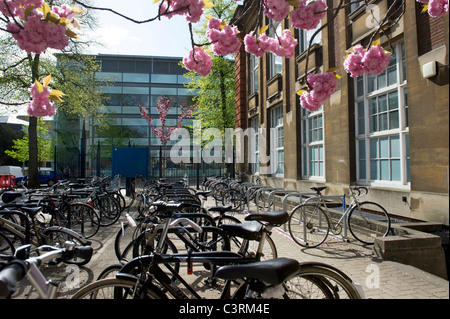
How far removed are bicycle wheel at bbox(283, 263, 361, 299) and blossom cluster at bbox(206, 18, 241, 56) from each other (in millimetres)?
2936

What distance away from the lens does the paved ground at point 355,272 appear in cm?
380

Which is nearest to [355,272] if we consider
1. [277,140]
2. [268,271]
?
[268,271]

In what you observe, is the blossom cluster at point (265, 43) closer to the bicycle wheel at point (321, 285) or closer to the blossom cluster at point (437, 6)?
the blossom cluster at point (437, 6)

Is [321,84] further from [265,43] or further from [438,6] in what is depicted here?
[438,6]

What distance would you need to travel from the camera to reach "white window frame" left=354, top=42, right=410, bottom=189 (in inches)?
280

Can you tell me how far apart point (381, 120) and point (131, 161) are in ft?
36.7

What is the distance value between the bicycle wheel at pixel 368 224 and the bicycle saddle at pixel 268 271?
4.68m

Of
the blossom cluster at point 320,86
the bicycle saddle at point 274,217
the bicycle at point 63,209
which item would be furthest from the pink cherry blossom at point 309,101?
the bicycle at point 63,209

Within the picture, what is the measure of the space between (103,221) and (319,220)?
597cm

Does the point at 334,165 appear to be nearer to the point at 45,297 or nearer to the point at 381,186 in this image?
the point at 381,186

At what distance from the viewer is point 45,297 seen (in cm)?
163

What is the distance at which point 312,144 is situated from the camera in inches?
442

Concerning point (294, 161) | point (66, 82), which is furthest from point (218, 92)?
point (294, 161)

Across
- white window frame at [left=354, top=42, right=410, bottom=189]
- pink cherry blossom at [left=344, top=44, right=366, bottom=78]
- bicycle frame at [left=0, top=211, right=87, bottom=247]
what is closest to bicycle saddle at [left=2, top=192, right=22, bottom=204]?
bicycle frame at [left=0, top=211, right=87, bottom=247]
